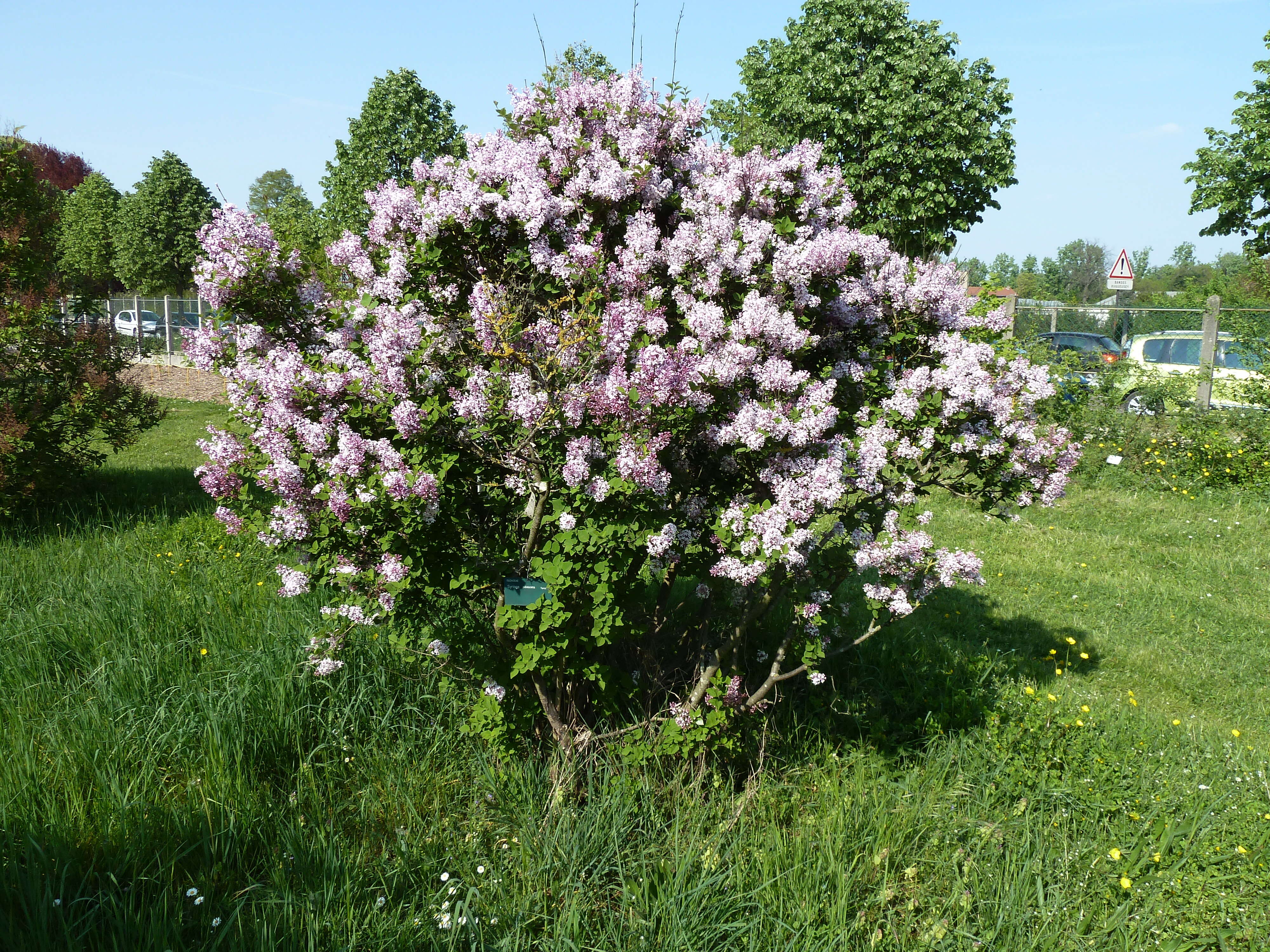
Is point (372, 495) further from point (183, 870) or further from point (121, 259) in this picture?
point (121, 259)

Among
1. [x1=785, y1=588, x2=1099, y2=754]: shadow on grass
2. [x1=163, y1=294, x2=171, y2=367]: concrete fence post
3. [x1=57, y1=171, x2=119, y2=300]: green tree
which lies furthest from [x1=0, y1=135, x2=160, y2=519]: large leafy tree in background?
[x1=57, y1=171, x2=119, y2=300]: green tree


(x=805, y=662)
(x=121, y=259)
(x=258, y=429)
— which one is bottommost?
(x=805, y=662)

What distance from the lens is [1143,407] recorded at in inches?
400

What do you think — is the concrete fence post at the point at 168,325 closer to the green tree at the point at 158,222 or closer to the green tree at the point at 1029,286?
the green tree at the point at 158,222

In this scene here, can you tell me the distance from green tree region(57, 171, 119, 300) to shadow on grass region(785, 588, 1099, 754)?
33236 mm

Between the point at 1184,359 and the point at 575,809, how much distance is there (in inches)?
604

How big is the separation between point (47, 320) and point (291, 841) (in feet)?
19.1

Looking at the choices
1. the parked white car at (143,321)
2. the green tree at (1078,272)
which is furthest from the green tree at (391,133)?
the green tree at (1078,272)

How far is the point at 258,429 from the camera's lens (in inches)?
113

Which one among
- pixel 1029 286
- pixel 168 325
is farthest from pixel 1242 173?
pixel 1029 286

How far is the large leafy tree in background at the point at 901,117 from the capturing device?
50.6ft

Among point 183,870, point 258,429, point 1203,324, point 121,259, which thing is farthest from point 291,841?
point 121,259

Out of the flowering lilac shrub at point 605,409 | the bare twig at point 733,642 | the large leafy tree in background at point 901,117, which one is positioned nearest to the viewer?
the flowering lilac shrub at point 605,409

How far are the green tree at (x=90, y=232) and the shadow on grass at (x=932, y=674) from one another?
3324cm
